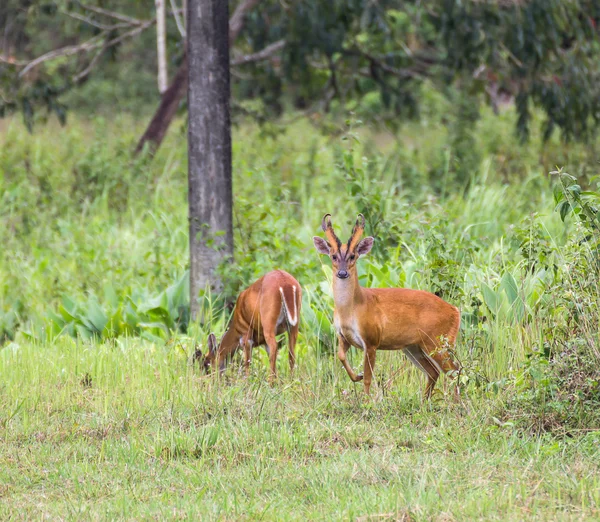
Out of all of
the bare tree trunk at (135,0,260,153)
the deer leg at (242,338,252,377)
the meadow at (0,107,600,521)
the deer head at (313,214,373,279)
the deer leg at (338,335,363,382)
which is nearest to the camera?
the meadow at (0,107,600,521)

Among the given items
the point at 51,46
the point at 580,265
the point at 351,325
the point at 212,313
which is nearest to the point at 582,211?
the point at 580,265

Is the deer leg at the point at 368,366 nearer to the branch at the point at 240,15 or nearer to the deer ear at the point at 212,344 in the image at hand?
the deer ear at the point at 212,344

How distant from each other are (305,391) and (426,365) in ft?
2.51

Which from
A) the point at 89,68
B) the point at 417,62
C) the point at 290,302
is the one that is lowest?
the point at 290,302

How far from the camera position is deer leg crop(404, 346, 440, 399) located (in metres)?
5.90

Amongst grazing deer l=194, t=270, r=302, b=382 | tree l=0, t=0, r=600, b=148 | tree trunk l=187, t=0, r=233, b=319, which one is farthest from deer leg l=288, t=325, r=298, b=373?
tree l=0, t=0, r=600, b=148

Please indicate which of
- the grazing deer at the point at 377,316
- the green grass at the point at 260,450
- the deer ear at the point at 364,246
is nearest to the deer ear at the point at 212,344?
the green grass at the point at 260,450

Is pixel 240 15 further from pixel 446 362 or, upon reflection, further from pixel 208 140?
pixel 446 362

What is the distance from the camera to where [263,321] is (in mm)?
6348

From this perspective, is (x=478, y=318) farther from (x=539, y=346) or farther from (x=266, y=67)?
(x=266, y=67)

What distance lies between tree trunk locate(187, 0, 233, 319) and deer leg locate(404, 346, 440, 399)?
7.11 ft

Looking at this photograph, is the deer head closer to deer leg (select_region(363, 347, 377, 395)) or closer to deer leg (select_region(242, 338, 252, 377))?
deer leg (select_region(363, 347, 377, 395))

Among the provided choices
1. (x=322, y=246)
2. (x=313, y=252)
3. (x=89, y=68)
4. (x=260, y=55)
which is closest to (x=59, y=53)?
(x=89, y=68)

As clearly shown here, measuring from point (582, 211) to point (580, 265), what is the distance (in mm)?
311
